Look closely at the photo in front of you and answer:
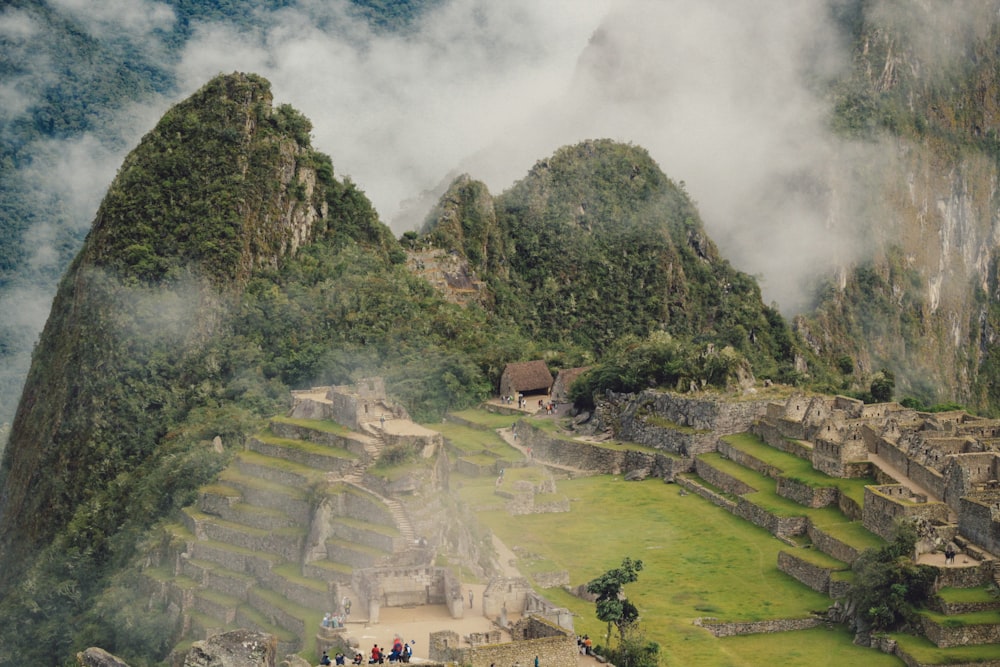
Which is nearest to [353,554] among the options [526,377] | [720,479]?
[720,479]

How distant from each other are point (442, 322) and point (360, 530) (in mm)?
36024

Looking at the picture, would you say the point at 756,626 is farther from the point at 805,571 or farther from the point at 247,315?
the point at 247,315

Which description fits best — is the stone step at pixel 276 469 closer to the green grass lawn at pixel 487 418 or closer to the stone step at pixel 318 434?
the stone step at pixel 318 434

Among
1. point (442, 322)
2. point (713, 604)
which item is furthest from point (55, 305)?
point (713, 604)

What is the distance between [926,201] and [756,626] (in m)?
105

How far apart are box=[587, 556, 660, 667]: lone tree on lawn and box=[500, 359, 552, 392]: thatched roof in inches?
1148

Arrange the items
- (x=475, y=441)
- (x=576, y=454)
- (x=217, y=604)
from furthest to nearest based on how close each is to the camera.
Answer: (x=475, y=441), (x=576, y=454), (x=217, y=604)

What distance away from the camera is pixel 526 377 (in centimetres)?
6725

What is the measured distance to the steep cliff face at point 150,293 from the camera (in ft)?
212

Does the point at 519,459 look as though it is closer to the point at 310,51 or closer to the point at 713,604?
the point at 713,604

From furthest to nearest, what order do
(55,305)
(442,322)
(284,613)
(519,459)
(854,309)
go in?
(854,309)
(55,305)
(442,322)
(519,459)
(284,613)

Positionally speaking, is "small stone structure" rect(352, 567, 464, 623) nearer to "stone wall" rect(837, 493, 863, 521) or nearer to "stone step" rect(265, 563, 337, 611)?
"stone step" rect(265, 563, 337, 611)

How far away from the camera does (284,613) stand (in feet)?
118

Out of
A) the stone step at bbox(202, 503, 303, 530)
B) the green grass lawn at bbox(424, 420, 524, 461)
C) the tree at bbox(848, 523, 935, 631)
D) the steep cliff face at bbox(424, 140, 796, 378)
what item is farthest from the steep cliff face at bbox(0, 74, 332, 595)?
the tree at bbox(848, 523, 935, 631)
